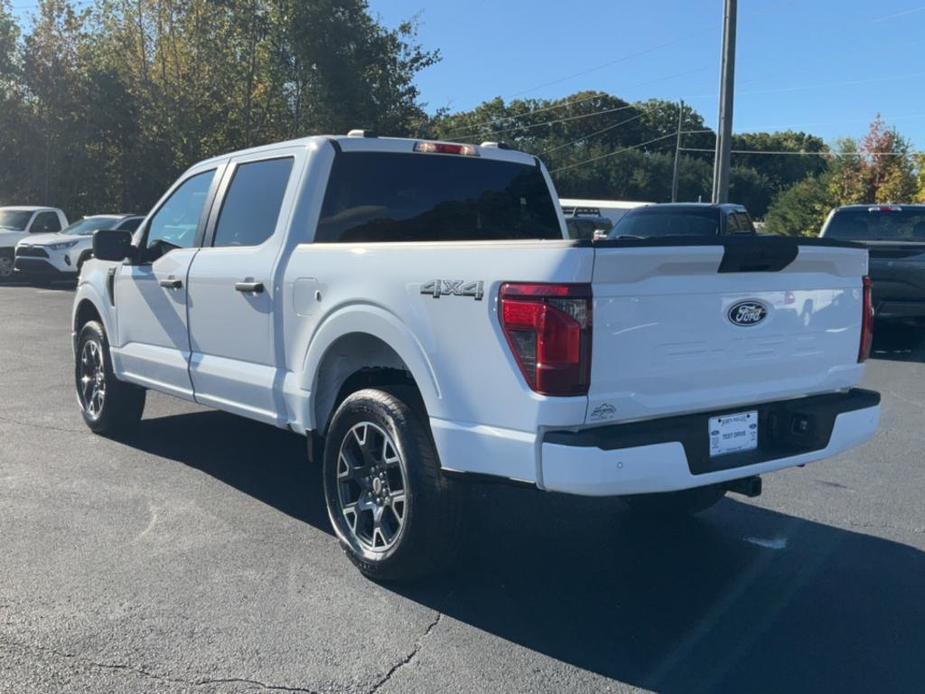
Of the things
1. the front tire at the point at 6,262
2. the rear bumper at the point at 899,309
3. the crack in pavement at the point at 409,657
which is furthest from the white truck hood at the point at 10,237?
the crack in pavement at the point at 409,657

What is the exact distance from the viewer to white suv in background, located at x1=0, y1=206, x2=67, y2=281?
71.2 feet

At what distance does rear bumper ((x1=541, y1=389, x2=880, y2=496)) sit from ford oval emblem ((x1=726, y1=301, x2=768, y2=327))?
14.7 inches

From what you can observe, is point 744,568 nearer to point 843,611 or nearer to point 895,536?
point 843,611

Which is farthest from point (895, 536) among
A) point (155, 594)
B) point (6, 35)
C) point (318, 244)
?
point (6, 35)

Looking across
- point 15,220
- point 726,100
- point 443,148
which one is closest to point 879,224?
point 726,100

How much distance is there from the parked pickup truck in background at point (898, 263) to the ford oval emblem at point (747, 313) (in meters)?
7.91

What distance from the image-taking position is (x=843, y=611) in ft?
13.3

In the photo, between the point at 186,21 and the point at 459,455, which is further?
the point at 186,21

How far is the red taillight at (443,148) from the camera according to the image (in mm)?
5410

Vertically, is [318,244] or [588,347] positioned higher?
[318,244]

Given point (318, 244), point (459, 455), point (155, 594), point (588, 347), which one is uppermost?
point (318, 244)

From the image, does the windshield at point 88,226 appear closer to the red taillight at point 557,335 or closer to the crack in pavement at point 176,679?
the crack in pavement at point 176,679

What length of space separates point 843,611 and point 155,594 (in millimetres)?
2981

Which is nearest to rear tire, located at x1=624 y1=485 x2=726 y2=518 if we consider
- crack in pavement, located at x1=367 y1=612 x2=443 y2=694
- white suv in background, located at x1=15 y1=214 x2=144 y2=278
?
crack in pavement, located at x1=367 y1=612 x2=443 y2=694
